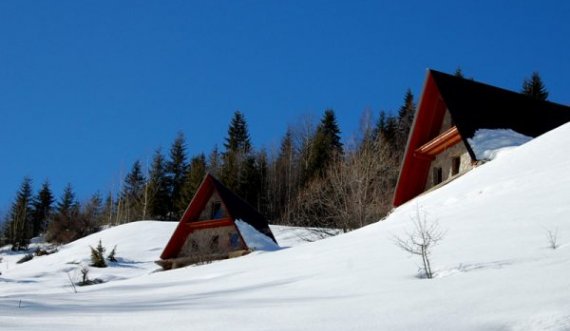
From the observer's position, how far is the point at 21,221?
5891 cm

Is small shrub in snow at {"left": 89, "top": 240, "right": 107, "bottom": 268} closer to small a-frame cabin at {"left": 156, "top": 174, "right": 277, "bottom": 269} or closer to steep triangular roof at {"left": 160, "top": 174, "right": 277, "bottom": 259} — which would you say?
small a-frame cabin at {"left": 156, "top": 174, "right": 277, "bottom": 269}

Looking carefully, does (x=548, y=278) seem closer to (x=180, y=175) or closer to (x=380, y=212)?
(x=380, y=212)

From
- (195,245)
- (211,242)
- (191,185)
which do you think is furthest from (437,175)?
(191,185)

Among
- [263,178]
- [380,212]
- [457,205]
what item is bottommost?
[457,205]

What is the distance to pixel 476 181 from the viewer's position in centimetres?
1255

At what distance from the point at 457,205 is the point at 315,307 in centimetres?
714

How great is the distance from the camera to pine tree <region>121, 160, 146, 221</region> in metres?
57.0

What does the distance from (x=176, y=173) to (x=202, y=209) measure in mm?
33377

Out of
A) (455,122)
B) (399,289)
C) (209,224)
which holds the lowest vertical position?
(399,289)

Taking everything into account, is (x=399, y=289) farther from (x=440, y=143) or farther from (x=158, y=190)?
(x=158, y=190)

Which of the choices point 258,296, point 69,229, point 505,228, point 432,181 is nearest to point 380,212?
point 432,181

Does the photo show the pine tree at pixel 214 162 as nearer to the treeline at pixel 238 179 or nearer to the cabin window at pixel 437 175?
the treeline at pixel 238 179

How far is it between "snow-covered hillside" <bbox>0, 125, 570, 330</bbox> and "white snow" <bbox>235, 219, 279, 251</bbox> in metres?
13.7

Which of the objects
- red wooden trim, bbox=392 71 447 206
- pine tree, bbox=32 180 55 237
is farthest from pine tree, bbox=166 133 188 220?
red wooden trim, bbox=392 71 447 206
